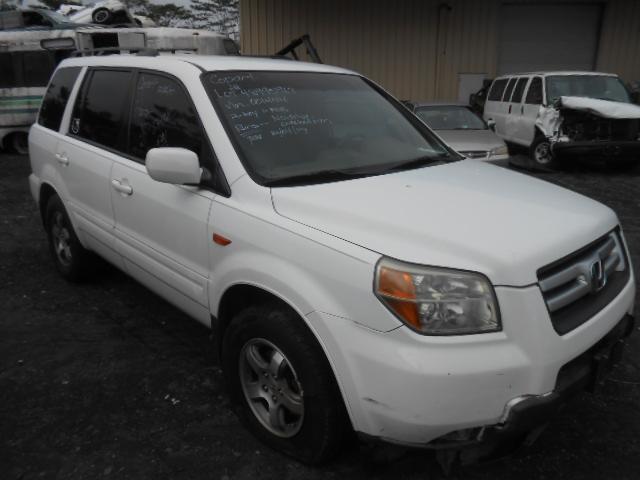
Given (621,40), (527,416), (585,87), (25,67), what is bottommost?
(527,416)

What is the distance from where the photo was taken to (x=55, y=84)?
4.62 metres

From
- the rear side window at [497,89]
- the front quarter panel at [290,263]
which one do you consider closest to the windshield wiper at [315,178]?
the front quarter panel at [290,263]

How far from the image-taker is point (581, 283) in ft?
7.45

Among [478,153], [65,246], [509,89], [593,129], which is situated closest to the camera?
[65,246]

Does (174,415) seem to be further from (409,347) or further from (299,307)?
(409,347)

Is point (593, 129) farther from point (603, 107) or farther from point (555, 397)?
point (555, 397)

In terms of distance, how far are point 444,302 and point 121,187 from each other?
220 centimetres

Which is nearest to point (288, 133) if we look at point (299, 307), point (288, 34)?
point (299, 307)

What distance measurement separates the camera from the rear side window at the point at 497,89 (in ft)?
40.0

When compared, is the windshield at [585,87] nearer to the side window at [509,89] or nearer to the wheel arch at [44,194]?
the side window at [509,89]

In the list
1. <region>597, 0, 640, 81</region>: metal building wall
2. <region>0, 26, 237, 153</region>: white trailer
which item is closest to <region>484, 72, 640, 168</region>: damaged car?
<region>597, 0, 640, 81</region>: metal building wall

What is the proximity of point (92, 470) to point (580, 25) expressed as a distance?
16.7 m

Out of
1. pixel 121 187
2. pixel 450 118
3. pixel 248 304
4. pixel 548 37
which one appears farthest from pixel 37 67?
pixel 548 37

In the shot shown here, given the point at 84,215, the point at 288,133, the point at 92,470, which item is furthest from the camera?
the point at 84,215
